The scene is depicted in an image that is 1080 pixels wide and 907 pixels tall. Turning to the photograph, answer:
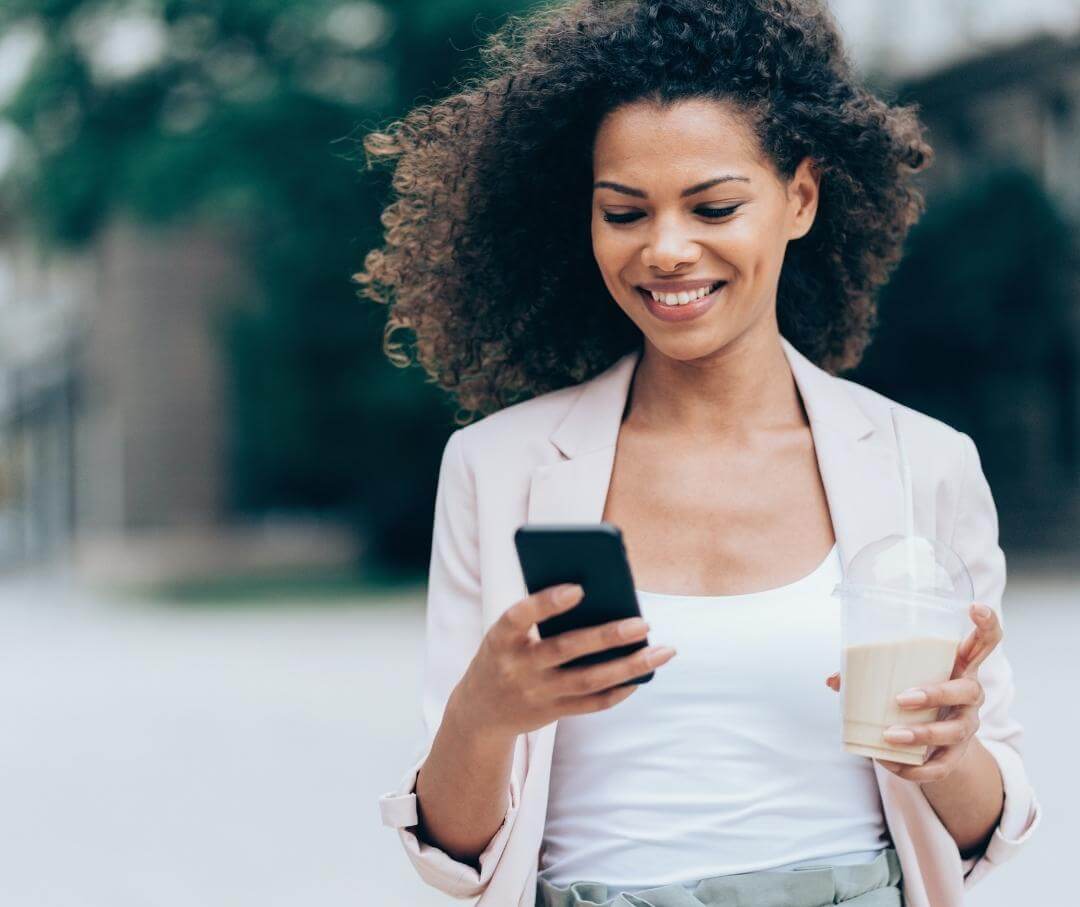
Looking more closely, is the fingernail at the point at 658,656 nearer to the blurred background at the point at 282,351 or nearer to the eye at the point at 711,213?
the eye at the point at 711,213

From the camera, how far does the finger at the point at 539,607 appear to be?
5.04 ft

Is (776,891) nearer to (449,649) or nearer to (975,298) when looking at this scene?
(449,649)

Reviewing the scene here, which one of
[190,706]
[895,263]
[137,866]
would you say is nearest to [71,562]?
[190,706]

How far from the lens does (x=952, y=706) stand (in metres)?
1.74

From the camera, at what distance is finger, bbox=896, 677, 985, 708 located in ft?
5.48

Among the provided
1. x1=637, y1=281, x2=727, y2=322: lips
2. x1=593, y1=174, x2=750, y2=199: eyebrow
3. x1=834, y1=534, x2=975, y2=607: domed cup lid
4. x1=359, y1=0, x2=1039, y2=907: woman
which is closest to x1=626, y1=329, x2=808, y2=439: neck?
x1=359, y1=0, x2=1039, y2=907: woman

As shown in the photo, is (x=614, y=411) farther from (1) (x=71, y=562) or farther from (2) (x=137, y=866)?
(1) (x=71, y=562)

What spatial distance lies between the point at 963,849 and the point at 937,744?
0.40m

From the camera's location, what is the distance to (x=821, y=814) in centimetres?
198

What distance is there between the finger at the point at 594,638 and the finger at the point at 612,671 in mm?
24

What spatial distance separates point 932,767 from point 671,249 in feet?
2.38

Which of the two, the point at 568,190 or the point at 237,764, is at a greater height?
the point at 568,190

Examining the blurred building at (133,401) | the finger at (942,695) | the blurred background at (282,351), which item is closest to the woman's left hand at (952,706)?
the finger at (942,695)

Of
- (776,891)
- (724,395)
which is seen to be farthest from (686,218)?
(776,891)
